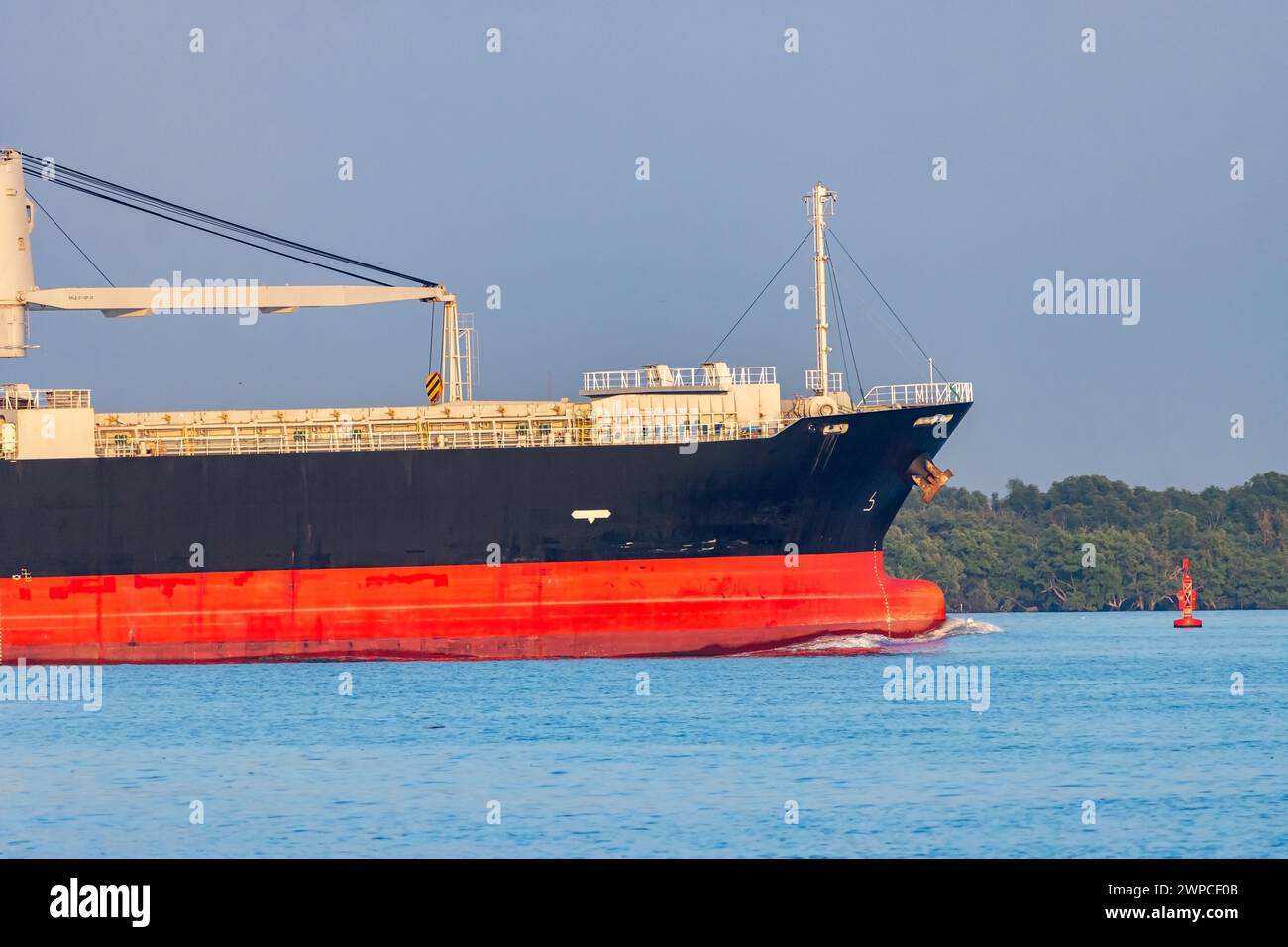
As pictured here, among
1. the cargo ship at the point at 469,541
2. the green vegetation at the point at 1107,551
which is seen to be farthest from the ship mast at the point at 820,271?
the green vegetation at the point at 1107,551

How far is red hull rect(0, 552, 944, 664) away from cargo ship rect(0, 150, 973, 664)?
41mm

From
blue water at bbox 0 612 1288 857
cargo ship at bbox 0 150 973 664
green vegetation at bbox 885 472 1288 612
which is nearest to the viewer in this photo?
blue water at bbox 0 612 1288 857

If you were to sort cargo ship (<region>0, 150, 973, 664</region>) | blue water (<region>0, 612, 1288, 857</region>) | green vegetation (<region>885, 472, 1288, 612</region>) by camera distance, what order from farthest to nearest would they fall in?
green vegetation (<region>885, 472, 1288, 612</region>) < cargo ship (<region>0, 150, 973, 664</region>) < blue water (<region>0, 612, 1288, 857</region>)

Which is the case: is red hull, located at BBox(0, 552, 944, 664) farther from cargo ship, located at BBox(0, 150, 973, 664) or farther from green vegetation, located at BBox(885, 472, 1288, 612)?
green vegetation, located at BBox(885, 472, 1288, 612)

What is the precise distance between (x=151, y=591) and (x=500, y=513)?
703cm

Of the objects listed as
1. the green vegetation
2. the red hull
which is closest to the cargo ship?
the red hull

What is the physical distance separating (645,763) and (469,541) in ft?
40.3

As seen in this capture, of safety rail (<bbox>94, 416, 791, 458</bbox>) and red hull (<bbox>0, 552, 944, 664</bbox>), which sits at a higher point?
safety rail (<bbox>94, 416, 791, 458</bbox>)

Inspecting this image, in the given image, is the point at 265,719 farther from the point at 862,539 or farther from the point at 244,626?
the point at 862,539

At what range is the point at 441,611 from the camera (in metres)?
34.2

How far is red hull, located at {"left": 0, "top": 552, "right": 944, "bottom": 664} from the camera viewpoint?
3400 centimetres

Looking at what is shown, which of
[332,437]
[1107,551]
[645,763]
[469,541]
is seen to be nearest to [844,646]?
[469,541]

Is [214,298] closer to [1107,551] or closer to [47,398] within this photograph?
[47,398]
